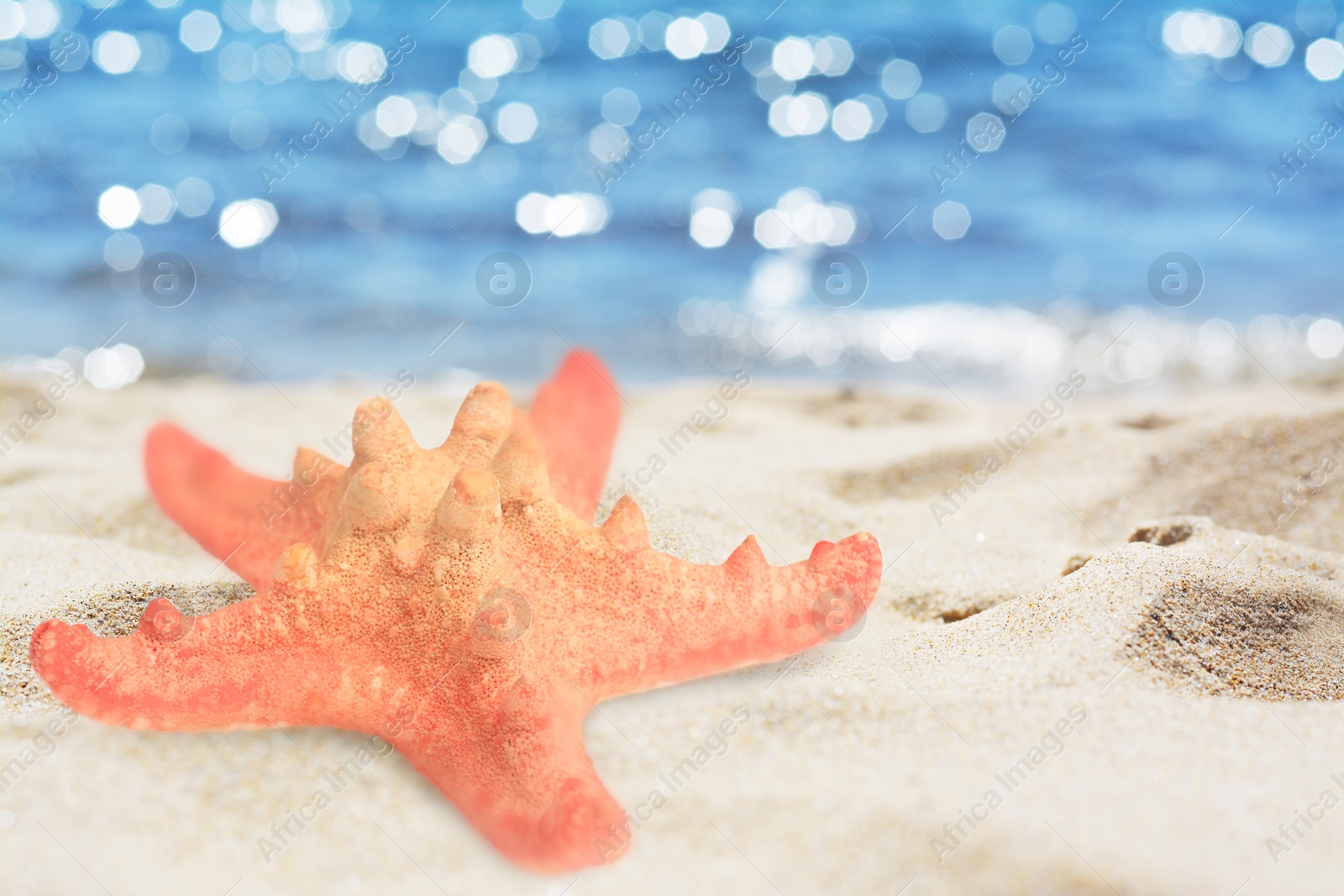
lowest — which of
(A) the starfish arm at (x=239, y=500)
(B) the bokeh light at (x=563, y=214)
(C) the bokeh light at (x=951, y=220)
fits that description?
(B) the bokeh light at (x=563, y=214)

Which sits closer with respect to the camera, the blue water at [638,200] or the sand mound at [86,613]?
the sand mound at [86,613]

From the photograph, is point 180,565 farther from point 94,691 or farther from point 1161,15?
point 1161,15

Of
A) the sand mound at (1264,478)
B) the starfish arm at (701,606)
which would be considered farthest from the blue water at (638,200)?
the starfish arm at (701,606)

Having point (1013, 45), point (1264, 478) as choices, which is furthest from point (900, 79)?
point (1264, 478)

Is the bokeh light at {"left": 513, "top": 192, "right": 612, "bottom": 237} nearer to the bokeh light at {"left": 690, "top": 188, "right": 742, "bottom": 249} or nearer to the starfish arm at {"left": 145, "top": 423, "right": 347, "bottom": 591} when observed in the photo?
the bokeh light at {"left": 690, "top": 188, "right": 742, "bottom": 249}

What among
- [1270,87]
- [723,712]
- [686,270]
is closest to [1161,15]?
[1270,87]

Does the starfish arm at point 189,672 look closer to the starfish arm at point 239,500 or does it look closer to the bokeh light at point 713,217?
the starfish arm at point 239,500

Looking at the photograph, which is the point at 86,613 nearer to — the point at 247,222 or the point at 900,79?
the point at 247,222
